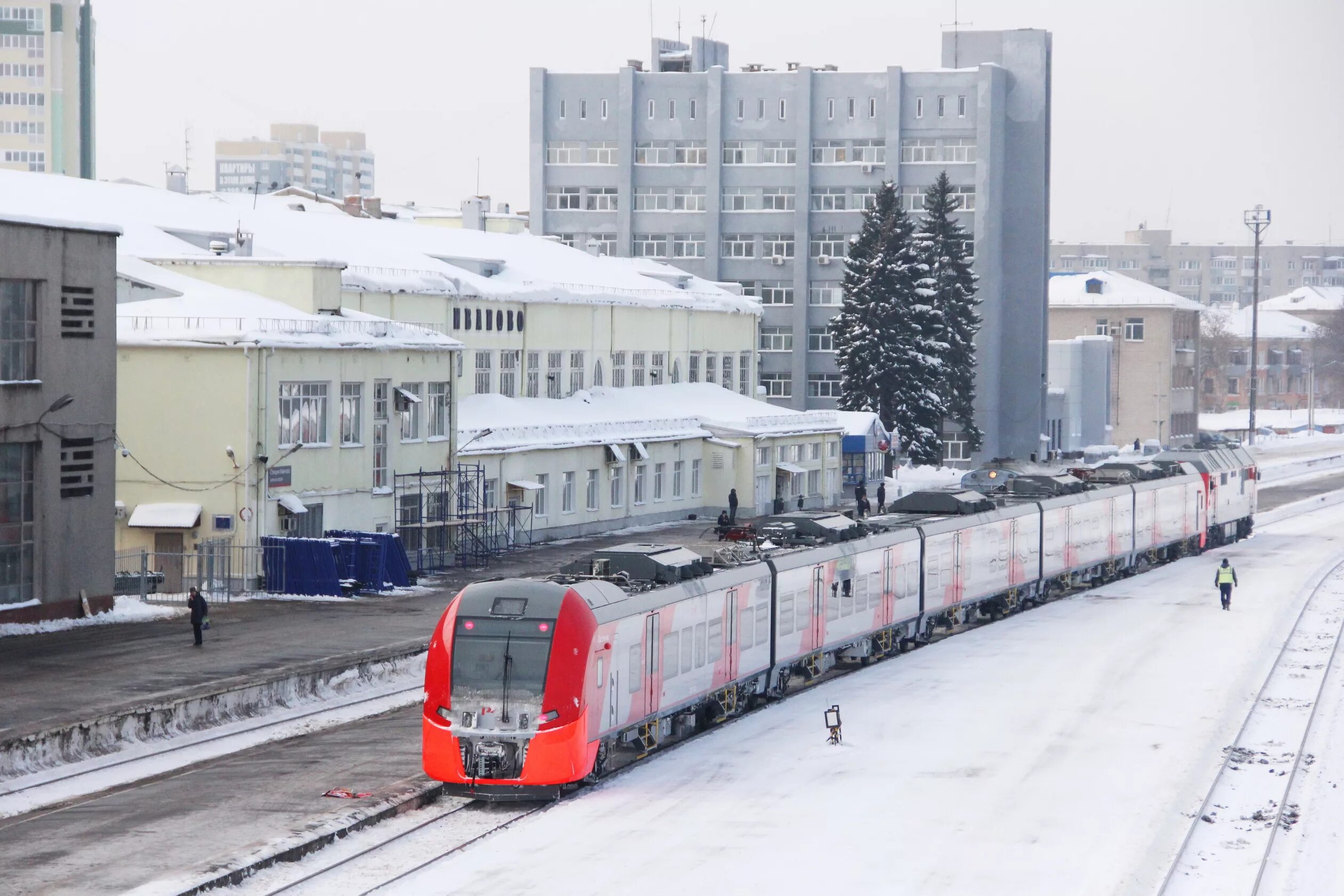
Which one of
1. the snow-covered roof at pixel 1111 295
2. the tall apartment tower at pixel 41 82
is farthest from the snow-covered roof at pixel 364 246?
the tall apartment tower at pixel 41 82

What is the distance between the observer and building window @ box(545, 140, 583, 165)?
110938 mm

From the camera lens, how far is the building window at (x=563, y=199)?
364ft

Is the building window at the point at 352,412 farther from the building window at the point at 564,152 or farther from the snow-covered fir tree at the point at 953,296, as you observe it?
the building window at the point at 564,152

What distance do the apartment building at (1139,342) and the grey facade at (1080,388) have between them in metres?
3.37

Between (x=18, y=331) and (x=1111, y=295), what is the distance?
101032 millimetres

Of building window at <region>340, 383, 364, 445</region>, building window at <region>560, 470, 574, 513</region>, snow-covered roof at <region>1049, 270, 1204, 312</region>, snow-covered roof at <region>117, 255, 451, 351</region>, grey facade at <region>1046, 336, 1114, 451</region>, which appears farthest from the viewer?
snow-covered roof at <region>1049, 270, 1204, 312</region>

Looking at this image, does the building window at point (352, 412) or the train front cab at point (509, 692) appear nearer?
the train front cab at point (509, 692)

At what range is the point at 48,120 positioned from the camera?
176 meters

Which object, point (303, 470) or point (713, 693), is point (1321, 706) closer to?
point (713, 693)

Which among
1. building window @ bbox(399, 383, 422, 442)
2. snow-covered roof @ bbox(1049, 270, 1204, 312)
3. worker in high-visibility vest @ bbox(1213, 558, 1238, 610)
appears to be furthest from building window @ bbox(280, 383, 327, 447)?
snow-covered roof @ bbox(1049, 270, 1204, 312)

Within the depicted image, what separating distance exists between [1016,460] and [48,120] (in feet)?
377

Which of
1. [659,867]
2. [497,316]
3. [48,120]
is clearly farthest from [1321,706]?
[48,120]

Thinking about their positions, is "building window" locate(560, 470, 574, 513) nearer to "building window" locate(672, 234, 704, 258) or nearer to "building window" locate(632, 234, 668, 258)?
"building window" locate(672, 234, 704, 258)

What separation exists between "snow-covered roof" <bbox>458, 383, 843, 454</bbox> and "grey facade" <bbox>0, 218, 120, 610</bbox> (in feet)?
60.9
